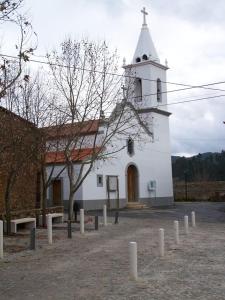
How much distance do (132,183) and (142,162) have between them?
6.55 feet

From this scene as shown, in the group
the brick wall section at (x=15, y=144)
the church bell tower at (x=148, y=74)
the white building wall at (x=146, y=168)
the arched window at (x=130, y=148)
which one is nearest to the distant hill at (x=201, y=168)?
the white building wall at (x=146, y=168)

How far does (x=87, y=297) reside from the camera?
28.5 feet

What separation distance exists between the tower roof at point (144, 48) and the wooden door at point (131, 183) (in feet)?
31.9

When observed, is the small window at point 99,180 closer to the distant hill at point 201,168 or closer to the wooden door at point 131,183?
the wooden door at point 131,183

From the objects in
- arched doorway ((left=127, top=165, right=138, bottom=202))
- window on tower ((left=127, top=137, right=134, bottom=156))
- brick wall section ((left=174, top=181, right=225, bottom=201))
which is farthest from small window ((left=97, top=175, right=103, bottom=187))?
brick wall section ((left=174, top=181, right=225, bottom=201))

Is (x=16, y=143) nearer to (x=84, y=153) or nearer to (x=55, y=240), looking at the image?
(x=55, y=240)

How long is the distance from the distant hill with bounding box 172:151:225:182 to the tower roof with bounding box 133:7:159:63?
36707 millimetres

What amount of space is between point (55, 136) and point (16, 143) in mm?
6428

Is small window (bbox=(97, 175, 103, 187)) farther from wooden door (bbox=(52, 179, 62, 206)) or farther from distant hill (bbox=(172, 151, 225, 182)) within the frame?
distant hill (bbox=(172, 151, 225, 182))

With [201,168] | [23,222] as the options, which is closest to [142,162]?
[23,222]

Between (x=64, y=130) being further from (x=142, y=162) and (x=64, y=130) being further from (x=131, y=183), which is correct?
(x=142, y=162)

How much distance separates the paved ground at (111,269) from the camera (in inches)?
356

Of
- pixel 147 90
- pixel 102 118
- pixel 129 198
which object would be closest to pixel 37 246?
pixel 102 118

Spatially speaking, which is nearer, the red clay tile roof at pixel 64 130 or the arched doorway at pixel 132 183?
the red clay tile roof at pixel 64 130
